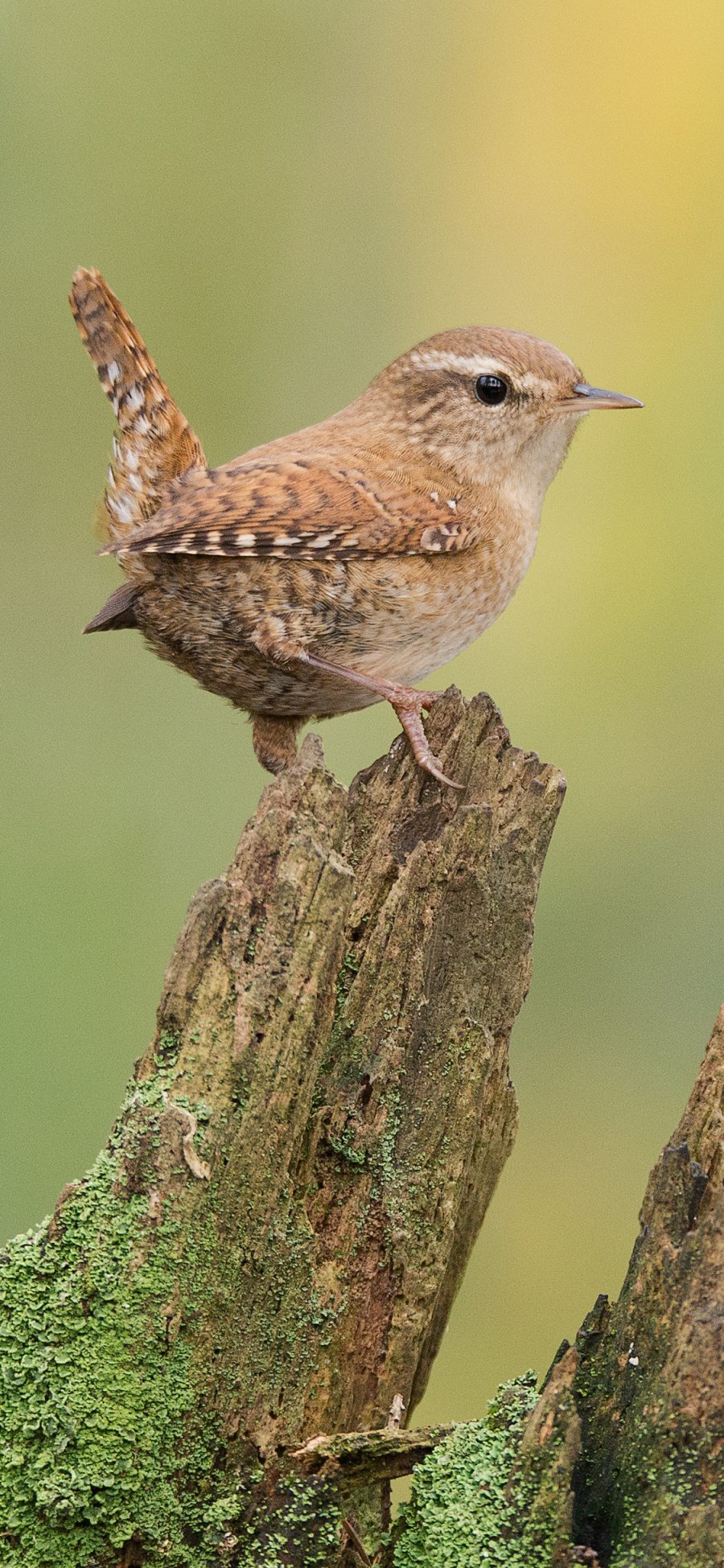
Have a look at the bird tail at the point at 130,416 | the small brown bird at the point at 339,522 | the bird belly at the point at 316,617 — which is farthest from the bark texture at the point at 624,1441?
the bird tail at the point at 130,416

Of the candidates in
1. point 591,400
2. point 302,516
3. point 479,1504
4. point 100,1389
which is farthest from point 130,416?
point 479,1504

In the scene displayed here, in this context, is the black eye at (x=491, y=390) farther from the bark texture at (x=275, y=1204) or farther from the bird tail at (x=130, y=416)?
the bark texture at (x=275, y=1204)

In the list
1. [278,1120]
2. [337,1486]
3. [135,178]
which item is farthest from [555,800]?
[135,178]

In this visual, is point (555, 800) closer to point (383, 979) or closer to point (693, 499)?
point (383, 979)

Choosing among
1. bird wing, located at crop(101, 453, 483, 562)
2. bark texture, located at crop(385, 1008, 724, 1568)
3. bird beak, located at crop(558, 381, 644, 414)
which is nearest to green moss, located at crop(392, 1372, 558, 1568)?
bark texture, located at crop(385, 1008, 724, 1568)

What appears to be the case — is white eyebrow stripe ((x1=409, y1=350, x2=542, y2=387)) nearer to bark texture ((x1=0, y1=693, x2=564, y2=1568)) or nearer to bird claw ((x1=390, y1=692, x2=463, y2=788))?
bird claw ((x1=390, y1=692, x2=463, y2=788))

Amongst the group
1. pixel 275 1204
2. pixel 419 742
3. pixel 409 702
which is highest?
pixel 409 702

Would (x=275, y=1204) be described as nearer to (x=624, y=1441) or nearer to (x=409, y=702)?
(x=624, y=1441)
